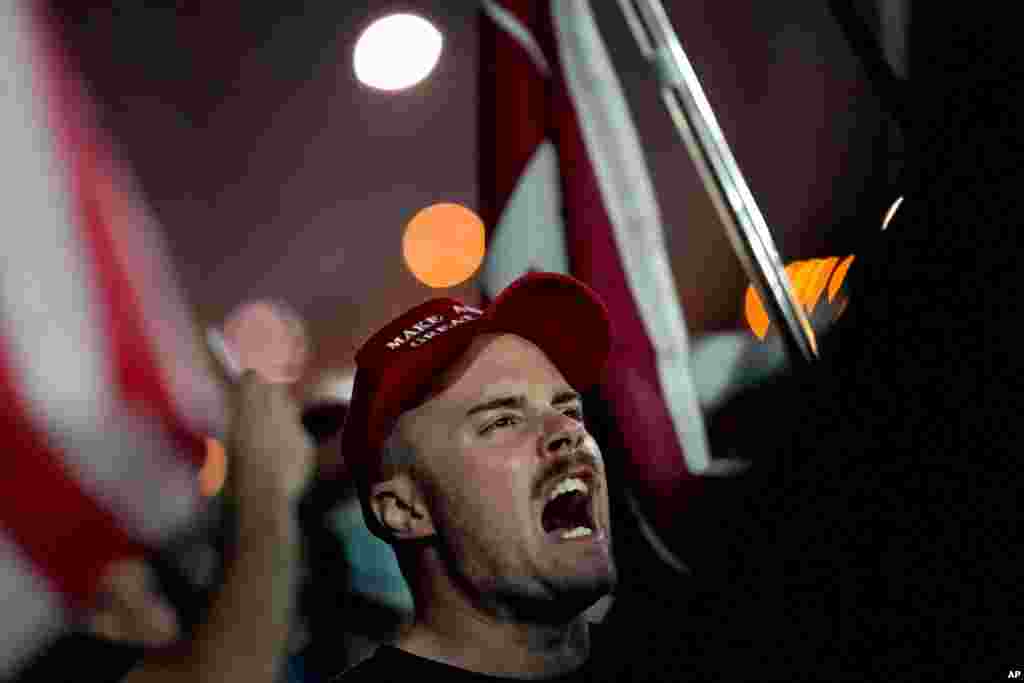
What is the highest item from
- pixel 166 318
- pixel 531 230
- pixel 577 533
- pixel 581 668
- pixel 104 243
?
pixel 104 243

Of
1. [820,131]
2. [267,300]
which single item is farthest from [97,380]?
[820,131]

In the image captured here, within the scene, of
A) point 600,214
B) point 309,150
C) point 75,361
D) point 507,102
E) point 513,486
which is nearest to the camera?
point 513,486

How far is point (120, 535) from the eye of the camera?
1397mm

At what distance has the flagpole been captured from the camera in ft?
6.79

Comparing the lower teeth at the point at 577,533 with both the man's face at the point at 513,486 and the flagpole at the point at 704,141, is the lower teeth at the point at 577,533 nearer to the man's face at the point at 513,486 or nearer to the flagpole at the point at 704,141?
the man's face at the point at 513,486

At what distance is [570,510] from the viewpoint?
1.34 m

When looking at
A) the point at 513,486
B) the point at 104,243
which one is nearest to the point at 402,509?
the point at 513,486

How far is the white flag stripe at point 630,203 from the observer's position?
79.0 inches

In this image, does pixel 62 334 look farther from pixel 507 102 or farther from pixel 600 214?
pixel 600 214

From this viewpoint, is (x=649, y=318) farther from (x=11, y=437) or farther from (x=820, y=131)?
(x=11, y=437)

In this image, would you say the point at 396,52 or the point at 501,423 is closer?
the point at 501,423

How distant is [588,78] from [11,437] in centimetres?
122

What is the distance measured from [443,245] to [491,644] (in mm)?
700

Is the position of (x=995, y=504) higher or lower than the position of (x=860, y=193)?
lower
